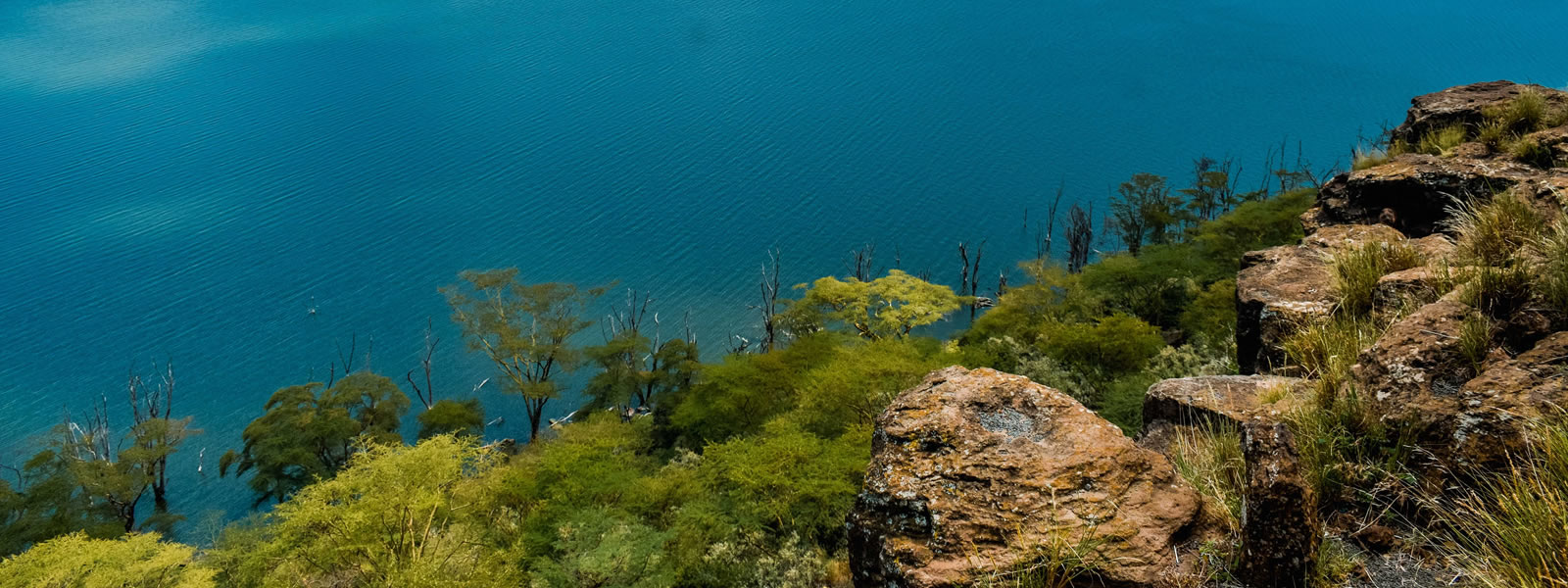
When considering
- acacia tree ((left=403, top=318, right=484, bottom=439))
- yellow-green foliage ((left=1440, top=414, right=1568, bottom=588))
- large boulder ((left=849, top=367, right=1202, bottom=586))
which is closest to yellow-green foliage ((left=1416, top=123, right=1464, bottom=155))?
yellow-green foliage ((left=1440, top=414, right=1568, bottom=588))

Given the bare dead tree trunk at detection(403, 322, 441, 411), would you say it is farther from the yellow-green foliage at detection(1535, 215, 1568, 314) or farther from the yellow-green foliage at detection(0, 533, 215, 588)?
the yellow-green foliage at detection(1535, 215, 1568, 314)

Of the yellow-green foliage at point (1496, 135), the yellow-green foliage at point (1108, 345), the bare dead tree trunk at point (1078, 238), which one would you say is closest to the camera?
the yellow-green foliage at point (1496, 135)

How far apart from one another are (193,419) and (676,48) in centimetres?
3994

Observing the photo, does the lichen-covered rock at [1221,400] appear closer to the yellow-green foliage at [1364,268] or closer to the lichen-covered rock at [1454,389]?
the lichen-covered rock at [1454,389]

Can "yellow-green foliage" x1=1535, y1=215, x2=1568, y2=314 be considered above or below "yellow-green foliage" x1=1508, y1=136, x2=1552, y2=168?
below

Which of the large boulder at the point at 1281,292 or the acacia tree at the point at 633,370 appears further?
the acacia tree at the point at 633,370

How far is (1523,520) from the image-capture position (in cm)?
329

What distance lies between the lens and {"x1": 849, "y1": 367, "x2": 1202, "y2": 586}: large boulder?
4.20 m

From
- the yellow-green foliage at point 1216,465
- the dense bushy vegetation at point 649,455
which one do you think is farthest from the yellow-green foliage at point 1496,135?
the yellow-green foliage at point 1216,465

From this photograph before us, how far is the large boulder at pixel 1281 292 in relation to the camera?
676cm

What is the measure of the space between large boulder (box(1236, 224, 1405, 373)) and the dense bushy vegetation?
231 centimetres

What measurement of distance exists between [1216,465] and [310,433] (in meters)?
24.8

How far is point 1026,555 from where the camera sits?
419cm

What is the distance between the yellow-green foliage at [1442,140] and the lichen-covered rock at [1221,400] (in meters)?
7.30
